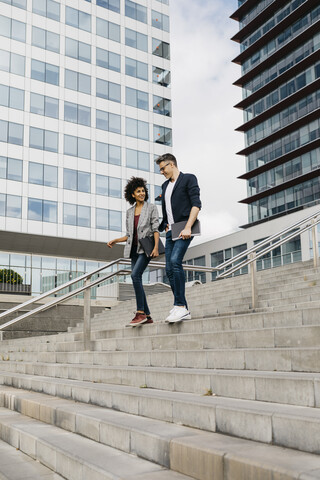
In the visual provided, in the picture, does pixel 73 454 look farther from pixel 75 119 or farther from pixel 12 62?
pixel 75 119

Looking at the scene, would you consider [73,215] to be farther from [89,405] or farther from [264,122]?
[89,405]

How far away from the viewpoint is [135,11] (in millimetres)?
38406

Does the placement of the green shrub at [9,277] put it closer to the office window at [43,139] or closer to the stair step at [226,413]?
the office window at [43,139]

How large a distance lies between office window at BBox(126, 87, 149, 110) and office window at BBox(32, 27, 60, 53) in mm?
5986

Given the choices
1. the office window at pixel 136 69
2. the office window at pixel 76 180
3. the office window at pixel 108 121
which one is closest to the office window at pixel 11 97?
the office window at pixel 76 180

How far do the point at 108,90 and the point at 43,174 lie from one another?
8717 mm

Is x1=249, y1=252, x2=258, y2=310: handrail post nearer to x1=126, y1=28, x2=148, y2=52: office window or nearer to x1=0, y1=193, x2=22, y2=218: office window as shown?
x1=0, y1=193, x2=22, y2=218: office window

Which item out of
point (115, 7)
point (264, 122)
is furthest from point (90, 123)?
point (264, 122)

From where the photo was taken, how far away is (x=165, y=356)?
4.50 metres

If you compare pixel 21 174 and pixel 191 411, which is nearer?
pixel 191 411

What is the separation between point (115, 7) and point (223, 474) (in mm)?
40191

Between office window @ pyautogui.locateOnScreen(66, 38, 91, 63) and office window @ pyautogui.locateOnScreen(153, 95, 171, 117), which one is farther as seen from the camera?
office window @ pyautogui.locateOnScreen(153, 95, 171, 117)

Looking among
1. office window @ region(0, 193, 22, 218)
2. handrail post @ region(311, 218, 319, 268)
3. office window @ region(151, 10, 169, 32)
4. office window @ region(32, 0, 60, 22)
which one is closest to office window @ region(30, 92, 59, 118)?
office window @ region(32, 0, 60, 22)

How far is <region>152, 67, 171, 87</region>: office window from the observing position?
3834cm
